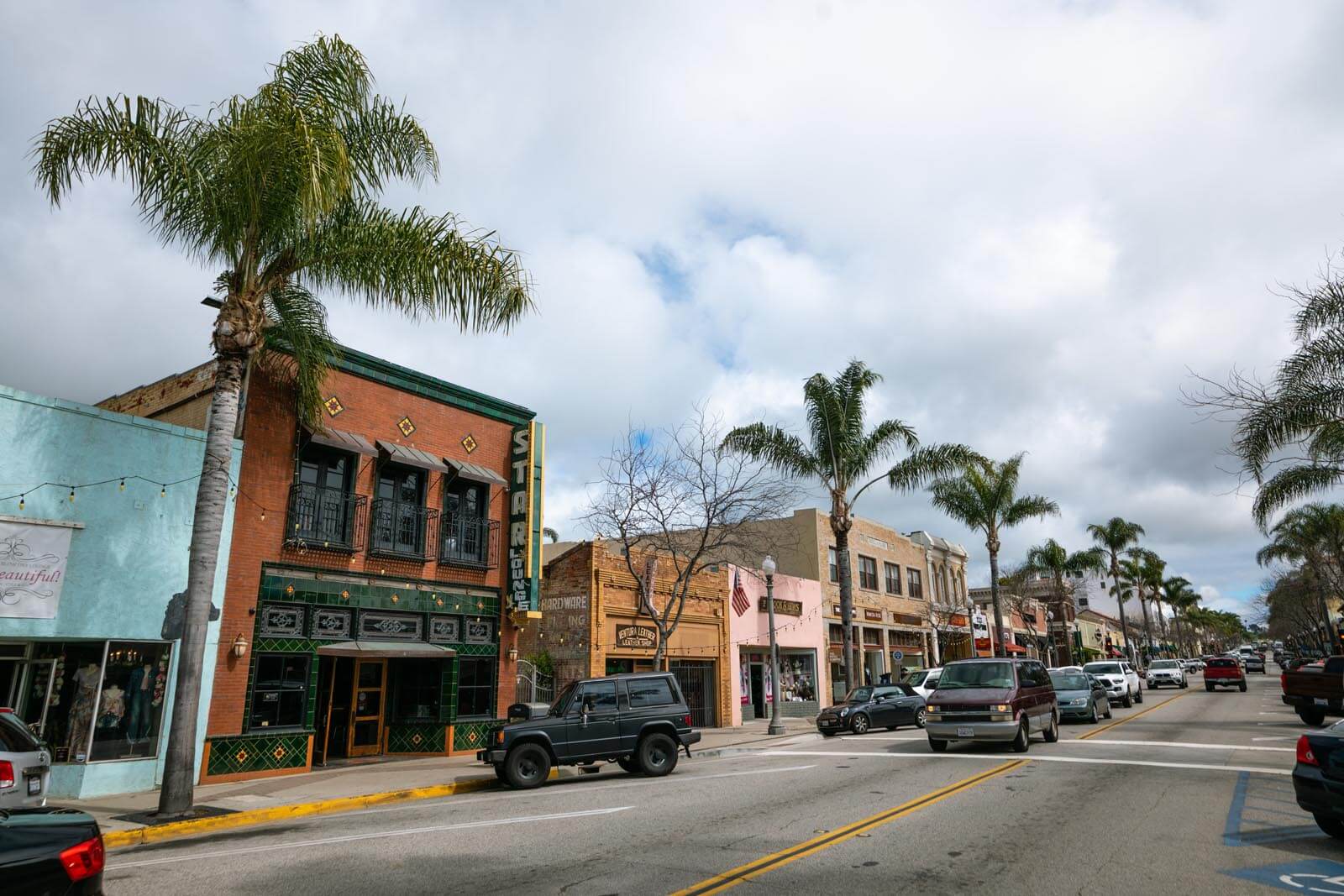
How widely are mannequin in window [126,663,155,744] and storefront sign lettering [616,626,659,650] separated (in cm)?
1283

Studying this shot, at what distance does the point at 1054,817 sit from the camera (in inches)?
367

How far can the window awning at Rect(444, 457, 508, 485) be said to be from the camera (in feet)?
65.3

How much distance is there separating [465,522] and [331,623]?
4.15 meters

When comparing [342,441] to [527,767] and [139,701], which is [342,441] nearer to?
[139,701]

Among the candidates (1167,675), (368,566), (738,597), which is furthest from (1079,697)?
(1167,675)

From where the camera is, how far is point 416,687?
64.2 feet

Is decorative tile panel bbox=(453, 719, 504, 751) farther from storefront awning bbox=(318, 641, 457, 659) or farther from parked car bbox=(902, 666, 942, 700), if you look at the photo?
parked car bbox=(902, 666, 942, 700)

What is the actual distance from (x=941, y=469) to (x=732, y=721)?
37.3ft

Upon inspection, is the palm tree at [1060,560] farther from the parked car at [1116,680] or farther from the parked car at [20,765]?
the parked car at [20,765]

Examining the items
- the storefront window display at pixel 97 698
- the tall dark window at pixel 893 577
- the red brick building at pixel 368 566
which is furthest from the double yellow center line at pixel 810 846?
the tall dark window at pixel 893 577

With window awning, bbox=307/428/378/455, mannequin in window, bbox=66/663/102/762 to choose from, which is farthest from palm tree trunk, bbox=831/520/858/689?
mannequin in window, bbox=66/663/102/762

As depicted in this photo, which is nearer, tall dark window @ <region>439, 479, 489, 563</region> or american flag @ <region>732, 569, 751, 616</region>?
tall dark window @ <region>439, 479, 489, 563</region>

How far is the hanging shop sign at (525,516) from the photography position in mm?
20672

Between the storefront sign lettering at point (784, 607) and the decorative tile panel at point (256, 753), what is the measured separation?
18759 millimetres
